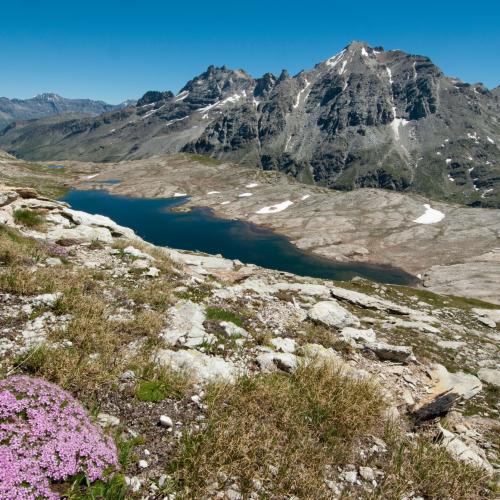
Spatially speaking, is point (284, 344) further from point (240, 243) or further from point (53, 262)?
point (240, 243)

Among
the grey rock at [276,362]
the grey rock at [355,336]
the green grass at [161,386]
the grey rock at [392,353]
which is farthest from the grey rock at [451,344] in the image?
the green grass at [161,386]

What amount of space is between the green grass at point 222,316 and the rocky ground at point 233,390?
71 mm

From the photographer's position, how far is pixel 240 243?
150750mm

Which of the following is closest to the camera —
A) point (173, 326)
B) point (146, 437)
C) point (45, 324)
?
point (146, 437)

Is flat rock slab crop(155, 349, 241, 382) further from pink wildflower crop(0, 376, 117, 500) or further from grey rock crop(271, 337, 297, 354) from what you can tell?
pink wildflower crop(0, 376, 117, 500)

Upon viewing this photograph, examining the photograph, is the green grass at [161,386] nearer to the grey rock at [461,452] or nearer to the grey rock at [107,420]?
the grey rock at [107,420]

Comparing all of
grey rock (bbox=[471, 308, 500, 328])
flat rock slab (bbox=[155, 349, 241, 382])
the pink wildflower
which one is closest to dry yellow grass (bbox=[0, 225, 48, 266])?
flat rock slab (bbox=[155, 349, 241, 382])

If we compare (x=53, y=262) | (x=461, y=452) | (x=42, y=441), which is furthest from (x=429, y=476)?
(x=53, y=262)

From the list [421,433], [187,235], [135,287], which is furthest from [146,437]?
[187,235]

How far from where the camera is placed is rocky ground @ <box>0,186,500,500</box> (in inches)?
266

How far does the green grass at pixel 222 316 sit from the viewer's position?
45.7 feet

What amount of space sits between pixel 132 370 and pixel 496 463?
33.0 ft

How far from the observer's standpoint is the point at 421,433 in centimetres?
948

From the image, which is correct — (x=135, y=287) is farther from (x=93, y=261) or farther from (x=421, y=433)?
(x=421, y=433)
